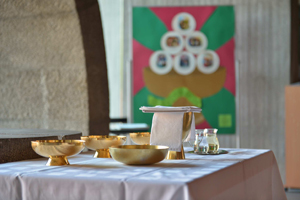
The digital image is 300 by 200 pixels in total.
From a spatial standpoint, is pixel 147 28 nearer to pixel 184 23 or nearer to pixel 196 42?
pixel 184 23

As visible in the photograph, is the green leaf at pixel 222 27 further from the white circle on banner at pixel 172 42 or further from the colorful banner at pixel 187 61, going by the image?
the white circle on banner at pixel 172 42

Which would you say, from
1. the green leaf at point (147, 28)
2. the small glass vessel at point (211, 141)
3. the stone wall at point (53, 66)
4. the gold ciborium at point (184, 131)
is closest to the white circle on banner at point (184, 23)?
the green leaf at point (147, 28)

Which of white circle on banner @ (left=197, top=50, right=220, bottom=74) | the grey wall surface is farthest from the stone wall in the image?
the grey wall surface

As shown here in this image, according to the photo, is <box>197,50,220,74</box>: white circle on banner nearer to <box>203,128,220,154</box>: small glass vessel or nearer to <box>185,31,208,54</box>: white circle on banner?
<box>185,31,208,54</box>: white circle on banner

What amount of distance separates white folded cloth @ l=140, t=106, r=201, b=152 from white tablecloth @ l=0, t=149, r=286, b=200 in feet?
0.32

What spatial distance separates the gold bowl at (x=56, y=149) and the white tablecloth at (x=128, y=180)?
48 mm

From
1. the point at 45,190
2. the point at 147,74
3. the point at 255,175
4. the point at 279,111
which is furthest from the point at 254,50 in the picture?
the point at 45,190

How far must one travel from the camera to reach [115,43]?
A: 5.38 meters

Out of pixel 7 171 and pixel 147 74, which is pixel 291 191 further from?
pixel 7 171

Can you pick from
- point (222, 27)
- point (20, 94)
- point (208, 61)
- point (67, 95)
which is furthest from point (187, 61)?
point (20, 94)

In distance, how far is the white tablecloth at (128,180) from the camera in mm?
1193

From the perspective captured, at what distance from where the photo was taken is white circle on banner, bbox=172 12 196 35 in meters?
5.18

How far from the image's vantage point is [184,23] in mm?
5191

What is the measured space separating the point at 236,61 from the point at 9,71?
2814 mm
